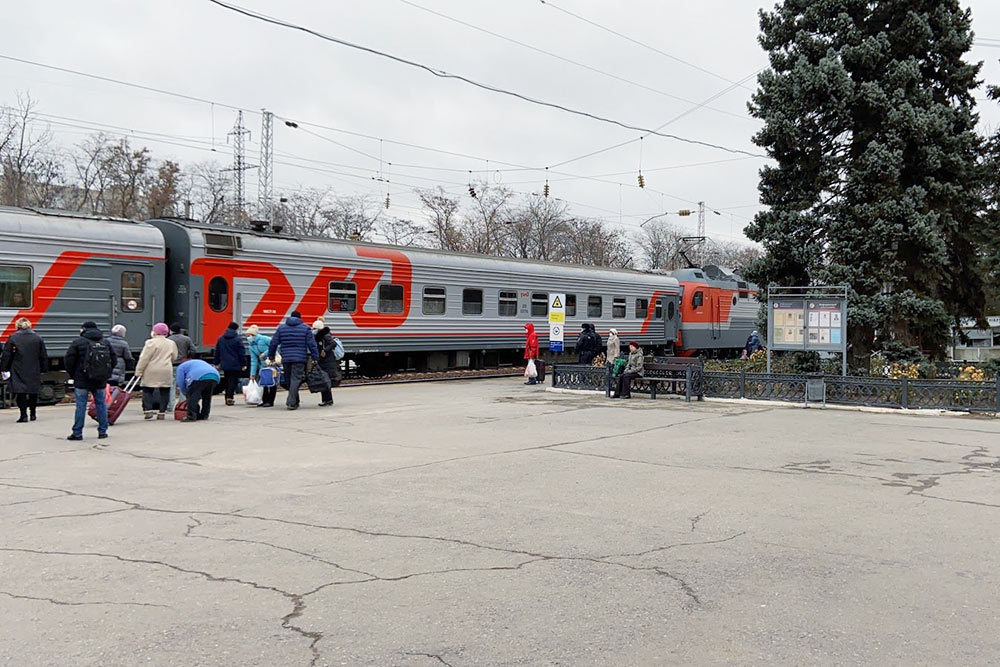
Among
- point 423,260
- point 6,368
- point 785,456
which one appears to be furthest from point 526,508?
point 423,260

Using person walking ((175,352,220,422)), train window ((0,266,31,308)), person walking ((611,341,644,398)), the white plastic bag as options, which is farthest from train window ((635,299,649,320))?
train window ((0,266,31,308))

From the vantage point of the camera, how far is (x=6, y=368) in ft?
45.5

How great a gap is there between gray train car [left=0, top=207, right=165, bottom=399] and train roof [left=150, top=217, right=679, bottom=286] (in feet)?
4.27

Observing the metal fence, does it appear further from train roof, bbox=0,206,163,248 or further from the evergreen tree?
train roof, bbox=0,206,163,248

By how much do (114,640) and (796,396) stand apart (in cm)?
1511

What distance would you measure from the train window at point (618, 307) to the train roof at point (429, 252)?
828mm

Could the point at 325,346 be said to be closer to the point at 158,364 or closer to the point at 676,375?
the point at 158,364

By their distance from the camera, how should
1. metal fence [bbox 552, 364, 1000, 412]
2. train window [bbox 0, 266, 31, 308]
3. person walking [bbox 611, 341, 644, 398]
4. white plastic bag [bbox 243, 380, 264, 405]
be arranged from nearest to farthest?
1. metal fence [bbox 552, 364, 1000, 412]
2. train window [bbox 0, 266, 31, 308]
3. white plastic bag [bbox 243, 380, 264, 405]
4. person walking [bbox 611, 341, 644, 398]

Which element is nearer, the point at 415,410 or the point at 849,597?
the point at 849,597

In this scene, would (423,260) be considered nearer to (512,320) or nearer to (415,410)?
(512,320)

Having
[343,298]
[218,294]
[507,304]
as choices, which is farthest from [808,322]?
[218,294]

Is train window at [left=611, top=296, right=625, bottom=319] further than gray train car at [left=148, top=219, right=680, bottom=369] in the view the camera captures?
Yes

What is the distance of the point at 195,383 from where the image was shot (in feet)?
45.8

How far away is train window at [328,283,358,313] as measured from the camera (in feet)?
71.4
